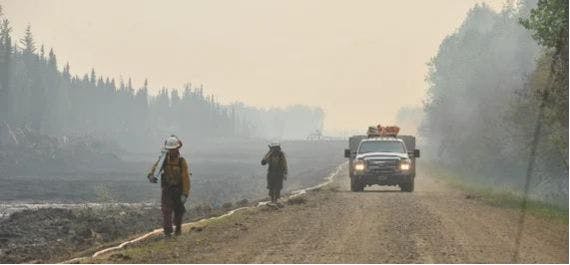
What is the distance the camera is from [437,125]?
9106cm

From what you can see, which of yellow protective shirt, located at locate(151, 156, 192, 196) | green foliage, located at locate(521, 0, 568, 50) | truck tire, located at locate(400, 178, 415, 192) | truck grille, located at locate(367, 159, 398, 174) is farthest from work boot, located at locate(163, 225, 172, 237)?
truck tire, located at locate(400, 178, 415, 192)

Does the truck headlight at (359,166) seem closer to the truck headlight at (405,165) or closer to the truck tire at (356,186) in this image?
the truck tire at (356,186)

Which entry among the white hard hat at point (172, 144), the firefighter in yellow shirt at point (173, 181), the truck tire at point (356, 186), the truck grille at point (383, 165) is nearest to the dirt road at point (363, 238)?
the firefighter in yellow shirt at point (173, 181)

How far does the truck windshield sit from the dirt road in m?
9.00

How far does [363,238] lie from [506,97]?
48498 mm

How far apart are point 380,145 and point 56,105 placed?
125540 mm

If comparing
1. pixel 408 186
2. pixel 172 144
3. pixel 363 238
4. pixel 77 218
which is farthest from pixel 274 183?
pixel 363 238

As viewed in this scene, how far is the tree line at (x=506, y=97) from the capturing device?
30.6m

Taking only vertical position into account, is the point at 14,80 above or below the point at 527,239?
above

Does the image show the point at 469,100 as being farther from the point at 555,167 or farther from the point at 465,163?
the point at 555,167

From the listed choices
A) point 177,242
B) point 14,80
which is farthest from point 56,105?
point 177,242

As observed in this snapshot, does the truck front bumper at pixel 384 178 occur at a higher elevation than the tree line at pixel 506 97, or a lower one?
lower

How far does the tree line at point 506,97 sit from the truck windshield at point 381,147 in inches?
Result: 244

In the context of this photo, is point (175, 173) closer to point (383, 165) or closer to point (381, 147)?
point (383, 165)
